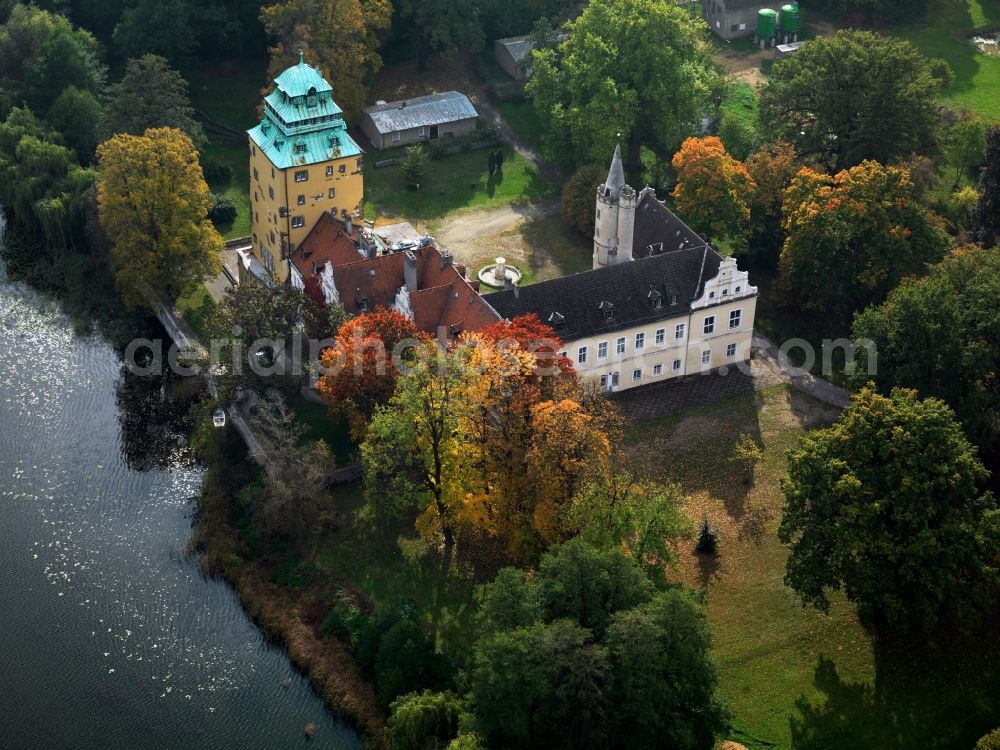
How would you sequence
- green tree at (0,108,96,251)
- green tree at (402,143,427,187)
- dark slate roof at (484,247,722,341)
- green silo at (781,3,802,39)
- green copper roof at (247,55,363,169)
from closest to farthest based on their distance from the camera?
dark slate roof at (484,247,722,341) → green copper roof at (247,55,363,169) → green tree at (0,108,96,251) → green tree at (402,143,427,187) → green silo at (781,3,802,39)

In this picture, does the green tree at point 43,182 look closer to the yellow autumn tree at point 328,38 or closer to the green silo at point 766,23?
the yellow autumn tree at point 328,38

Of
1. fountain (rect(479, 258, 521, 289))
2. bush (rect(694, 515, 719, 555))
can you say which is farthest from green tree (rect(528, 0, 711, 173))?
bush (rect(694, 515, 719, 555))

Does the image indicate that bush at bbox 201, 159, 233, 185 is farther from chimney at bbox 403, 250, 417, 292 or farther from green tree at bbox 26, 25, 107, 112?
chimney at bbox 403, 250, 417, 292

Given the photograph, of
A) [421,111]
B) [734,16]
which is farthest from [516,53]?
[734,16]

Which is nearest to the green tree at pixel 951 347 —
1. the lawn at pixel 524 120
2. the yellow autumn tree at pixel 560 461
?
the yellow autumn tree at pixel 560 461

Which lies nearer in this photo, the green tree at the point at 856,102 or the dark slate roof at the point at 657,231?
the dark slate roof at the point at 657,231

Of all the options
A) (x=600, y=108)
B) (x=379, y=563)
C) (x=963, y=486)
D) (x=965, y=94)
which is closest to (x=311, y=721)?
(x=379, y=563)
